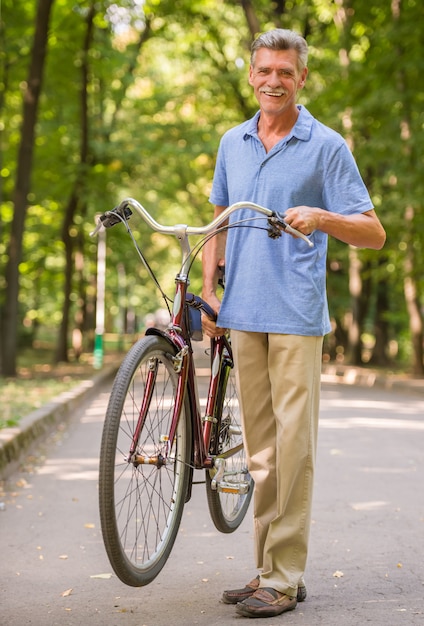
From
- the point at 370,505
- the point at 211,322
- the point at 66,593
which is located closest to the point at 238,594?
the point at 66,593

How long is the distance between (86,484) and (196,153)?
19.7m

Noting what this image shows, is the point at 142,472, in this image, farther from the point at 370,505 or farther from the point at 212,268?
the point at 370,505

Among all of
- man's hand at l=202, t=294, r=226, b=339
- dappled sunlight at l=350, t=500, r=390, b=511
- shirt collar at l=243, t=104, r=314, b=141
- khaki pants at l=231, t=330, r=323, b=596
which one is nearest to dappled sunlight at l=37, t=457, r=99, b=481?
dappled sunlight at l=350, t=500, r=390, b=511

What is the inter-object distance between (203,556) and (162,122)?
74.5 feet

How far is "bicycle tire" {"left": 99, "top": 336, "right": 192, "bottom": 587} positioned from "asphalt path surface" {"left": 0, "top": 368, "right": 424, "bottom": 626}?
9.7 inches

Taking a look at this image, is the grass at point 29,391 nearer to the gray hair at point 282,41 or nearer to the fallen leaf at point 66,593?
the fallen leaf at point 66,593

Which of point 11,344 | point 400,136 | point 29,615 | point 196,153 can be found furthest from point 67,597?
point 196,153

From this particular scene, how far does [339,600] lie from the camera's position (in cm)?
399

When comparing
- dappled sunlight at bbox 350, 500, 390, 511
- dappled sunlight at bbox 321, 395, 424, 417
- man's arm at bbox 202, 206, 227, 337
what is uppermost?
man's arm at bbox 202, 206, 227, 337

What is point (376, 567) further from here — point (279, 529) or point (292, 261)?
point (292, 261)

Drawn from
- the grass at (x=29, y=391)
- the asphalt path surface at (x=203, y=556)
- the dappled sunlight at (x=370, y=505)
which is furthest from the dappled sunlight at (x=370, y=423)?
the dappled sunlight at (x=370, y=505)

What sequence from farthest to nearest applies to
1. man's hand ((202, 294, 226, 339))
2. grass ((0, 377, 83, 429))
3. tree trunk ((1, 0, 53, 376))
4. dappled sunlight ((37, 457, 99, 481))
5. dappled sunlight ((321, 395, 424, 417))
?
1. tree trunk ((1, 0, 53, 376))
2. dappled sunlight ((321, 395, 424, 417))
3. grass ((0, 377, 83, 429))
4. dappled sunlight ((37, 457, 99, 481))
5. man's hand ((202, 294, 226, 339))

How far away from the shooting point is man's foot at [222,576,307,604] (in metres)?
3.95

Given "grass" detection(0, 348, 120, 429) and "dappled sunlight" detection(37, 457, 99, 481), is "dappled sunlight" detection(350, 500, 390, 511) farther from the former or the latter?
"grass" detection(0, 348, 120, 429)
